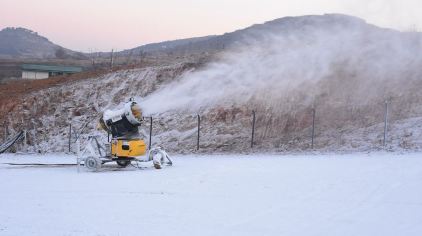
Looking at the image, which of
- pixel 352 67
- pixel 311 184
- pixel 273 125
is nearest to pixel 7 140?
pixel 273 125

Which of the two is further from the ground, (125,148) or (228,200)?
(125,148)

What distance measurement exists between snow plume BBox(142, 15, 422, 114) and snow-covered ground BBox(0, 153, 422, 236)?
1027 cm

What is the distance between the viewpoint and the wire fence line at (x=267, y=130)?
22.9 metres

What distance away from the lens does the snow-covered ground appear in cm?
945

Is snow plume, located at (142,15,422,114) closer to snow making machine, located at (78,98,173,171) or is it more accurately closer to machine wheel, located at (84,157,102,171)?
snow making machine, located at (78,98,173,171)

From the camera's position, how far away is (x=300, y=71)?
3069cm

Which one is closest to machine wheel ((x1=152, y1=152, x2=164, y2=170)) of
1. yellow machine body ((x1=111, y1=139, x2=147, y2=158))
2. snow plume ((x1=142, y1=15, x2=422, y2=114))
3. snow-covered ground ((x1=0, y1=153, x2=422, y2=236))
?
snow-covered ground ((x1=0, y1=153, x2=422, y2=236))

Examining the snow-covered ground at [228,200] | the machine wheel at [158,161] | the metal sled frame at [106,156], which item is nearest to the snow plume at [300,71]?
the metal sled frame at [106,156]

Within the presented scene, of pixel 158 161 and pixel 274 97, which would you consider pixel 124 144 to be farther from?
pixel 274 97

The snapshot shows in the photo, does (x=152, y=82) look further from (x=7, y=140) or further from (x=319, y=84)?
(x=319, y=84)

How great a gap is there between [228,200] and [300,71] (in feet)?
65.9

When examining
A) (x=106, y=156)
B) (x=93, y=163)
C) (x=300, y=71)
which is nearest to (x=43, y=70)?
(x=300, y=71)

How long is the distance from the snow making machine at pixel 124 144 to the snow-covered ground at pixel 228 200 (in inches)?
30.1

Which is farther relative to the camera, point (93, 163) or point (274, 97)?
point (274, 97)
